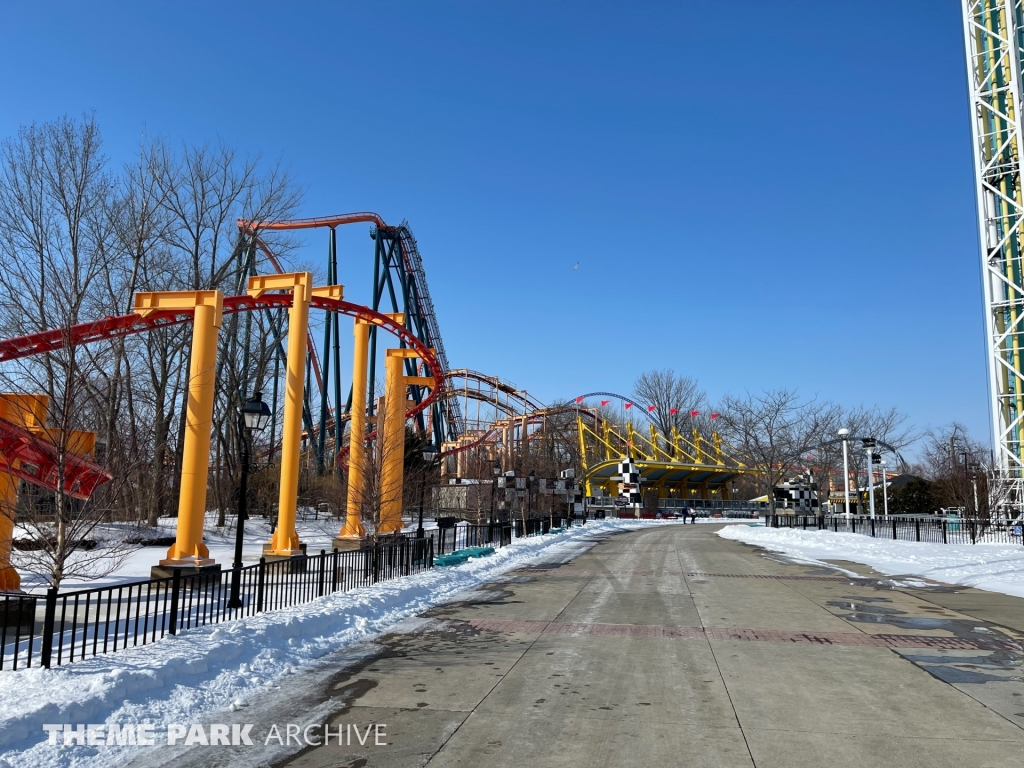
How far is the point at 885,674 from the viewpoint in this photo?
305 inches

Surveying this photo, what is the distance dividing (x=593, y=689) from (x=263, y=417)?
7.57m

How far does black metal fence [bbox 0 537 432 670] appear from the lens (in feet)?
23.6

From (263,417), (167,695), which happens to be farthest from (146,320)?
(167,695)

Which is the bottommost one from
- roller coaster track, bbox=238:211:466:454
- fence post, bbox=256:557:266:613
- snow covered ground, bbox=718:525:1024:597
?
snow covered ground, bbox=718:525:1024:597

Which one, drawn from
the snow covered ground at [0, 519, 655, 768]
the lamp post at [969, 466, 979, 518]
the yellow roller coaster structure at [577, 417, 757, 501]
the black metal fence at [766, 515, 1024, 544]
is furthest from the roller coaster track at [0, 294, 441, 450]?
the yellow roller coaster structure at [577, 417, 757, 501]

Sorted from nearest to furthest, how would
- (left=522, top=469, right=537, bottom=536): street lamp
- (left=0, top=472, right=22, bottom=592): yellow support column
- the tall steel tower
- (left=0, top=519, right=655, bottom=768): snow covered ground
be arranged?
(left=0, top=519, right=655, bottom=768): snow covered ground
(left=0, top=472, right=22, bottom=592): yellow support column
(left=522, top=469, right=537, bottom=536): street lamp
the tall steel tower

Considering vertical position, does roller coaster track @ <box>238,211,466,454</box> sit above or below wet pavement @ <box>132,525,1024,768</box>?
above

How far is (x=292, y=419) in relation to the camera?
59.8 ft

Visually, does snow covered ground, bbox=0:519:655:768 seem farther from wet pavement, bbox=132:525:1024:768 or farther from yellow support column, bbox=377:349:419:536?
yellow support column, bbox=377:349:419:536

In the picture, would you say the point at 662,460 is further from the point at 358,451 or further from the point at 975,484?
the point at 358,451

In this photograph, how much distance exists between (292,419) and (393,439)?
5445mm

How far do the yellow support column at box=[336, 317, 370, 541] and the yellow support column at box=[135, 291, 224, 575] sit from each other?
20.7ft

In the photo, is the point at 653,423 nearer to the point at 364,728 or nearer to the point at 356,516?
the point at 356,516

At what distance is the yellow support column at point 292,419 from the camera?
1773 centimetres
